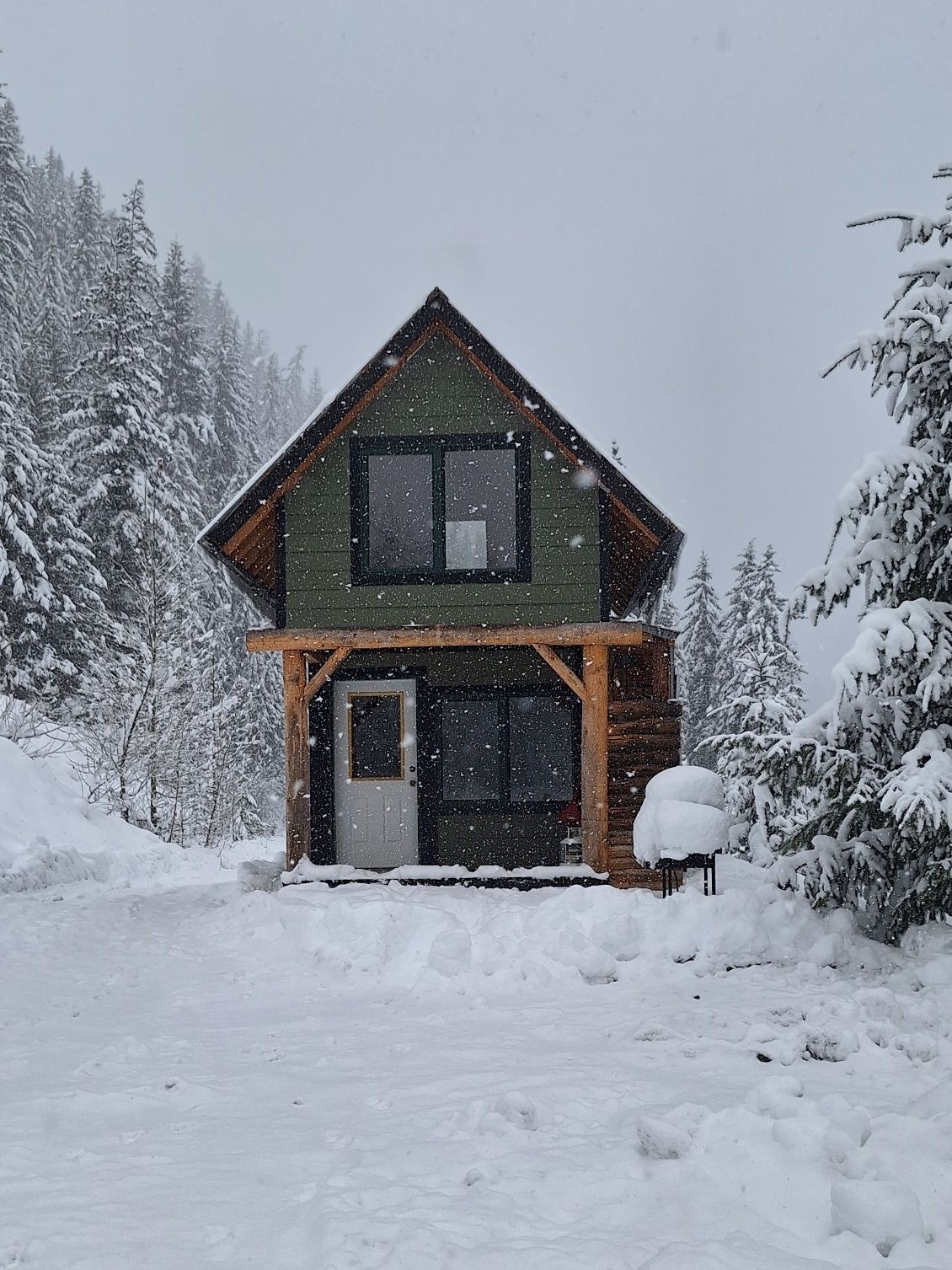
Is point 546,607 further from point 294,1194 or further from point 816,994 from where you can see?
point 294,1194

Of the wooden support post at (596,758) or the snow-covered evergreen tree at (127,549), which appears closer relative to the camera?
the wooden support post at (596,758)

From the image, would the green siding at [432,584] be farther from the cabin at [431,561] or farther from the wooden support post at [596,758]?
the wooden support post at [596,758]

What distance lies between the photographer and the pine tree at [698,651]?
3706cm

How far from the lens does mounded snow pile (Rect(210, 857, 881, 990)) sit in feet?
25.8

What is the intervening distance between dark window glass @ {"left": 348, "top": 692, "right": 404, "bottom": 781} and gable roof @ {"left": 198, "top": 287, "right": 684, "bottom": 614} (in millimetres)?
2633

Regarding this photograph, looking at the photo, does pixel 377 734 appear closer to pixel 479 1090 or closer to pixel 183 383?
pixel 479 1090

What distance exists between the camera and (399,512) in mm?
11914

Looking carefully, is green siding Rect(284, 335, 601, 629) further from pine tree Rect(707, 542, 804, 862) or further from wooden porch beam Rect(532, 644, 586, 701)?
pine tree Rect(707, 542, 804, 862)

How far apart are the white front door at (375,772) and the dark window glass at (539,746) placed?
4.73 ft

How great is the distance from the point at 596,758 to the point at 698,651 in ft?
92.9

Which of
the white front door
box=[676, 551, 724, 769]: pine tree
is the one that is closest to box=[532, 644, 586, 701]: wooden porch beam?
the white front door

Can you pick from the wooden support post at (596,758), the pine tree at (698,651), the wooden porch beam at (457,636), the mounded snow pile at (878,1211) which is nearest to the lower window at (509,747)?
the wooden support post at (596,758)

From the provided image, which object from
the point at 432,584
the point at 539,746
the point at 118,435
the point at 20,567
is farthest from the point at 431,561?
the point at 118,435

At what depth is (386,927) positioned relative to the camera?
8688 mm
